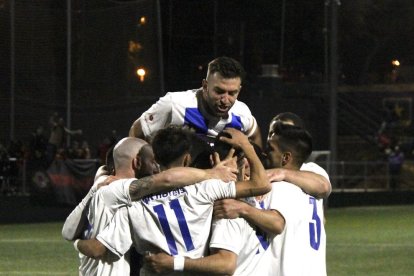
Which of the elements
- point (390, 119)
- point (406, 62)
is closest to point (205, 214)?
point (390, 119)

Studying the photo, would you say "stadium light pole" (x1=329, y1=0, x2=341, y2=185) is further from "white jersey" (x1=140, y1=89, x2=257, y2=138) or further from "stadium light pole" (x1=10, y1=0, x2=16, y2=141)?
A: "white jersey" (x1=140, y1=89, x2=257, y2=138)

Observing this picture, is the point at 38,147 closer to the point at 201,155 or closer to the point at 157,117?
the point at 157,117

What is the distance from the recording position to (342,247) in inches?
666

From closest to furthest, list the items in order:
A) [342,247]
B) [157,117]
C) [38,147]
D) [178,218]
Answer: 1. [178,218]
2. [157,117]
3. [342,247]
4. [38,147]

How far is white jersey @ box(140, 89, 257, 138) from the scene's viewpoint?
22.7 ft

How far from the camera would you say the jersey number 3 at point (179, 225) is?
5.42 metres

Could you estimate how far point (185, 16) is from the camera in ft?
140

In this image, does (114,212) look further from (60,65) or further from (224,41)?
(224,41)

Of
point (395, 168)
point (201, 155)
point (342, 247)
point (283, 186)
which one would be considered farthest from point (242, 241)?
point (395, 168)

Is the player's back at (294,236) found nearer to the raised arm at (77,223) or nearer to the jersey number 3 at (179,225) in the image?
the jersey number 3 at (179,225)

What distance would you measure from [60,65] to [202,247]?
25.0 meters

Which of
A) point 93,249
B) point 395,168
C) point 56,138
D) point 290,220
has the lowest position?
point 395,168

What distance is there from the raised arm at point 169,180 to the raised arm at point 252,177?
11cm

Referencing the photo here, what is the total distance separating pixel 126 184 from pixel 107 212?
22cm
